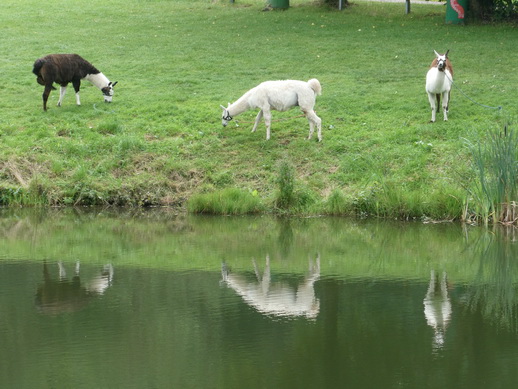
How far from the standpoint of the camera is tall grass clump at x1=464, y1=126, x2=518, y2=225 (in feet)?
49.0

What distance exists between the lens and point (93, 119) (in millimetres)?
21172

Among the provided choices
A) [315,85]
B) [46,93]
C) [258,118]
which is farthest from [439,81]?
[46,93]

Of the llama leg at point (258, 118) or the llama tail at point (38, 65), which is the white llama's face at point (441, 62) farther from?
the llama tail at point (38, 65)

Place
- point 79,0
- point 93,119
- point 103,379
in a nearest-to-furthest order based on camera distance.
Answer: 1. point 103,379
2. point 93,119
3. point 79,0

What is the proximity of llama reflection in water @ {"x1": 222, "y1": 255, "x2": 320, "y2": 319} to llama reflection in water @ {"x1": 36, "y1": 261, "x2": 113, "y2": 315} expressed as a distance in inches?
66.8

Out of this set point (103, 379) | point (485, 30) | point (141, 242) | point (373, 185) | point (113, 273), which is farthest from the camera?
point (485, 30)

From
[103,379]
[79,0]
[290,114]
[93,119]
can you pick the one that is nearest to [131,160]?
[93,119]

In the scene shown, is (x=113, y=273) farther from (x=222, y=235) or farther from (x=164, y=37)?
(x=164, y=37)

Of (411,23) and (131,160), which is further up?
(411,23)

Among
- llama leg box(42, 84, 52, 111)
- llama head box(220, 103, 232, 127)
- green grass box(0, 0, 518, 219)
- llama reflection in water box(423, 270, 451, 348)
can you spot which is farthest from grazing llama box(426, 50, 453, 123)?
llama leg box(42, 84, 52, 111)

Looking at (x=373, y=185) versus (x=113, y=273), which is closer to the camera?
(x=113, y=273)

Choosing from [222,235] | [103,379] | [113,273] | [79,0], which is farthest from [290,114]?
[79,0]

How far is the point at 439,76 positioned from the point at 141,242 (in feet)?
26.7

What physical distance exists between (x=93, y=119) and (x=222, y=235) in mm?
Answer: 7210
